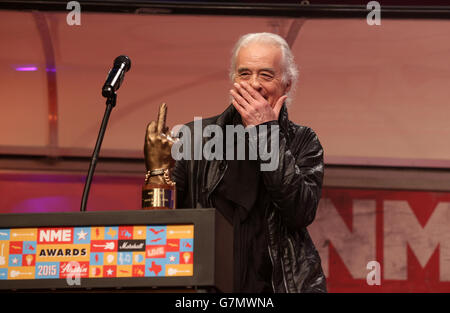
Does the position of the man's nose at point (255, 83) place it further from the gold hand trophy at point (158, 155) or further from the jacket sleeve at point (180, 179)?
the gold hand trophy at point (158, 155)

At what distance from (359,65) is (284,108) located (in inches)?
76.8

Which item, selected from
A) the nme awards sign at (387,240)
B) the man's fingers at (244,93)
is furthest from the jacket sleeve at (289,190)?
the nme awards sign at (387,240)

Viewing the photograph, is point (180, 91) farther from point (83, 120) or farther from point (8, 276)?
point (8, 276)

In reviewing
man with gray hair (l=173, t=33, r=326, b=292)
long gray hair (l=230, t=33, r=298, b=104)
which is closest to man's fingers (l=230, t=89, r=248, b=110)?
man with gray hair (l=173, t=33, r=326, b=292)

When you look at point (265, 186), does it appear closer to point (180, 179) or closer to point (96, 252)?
point (180, 179)

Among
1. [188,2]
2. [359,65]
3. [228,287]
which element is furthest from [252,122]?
[359,65]

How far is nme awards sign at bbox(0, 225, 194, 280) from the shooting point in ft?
6.92

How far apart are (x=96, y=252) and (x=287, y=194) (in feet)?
2.14

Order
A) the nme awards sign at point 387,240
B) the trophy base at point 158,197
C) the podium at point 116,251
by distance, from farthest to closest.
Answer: the nme awards sign at point 387,240 → the trophy base at point 158,197 → the podium at point 116,251

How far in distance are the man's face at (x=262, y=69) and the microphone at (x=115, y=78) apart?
1.41ft

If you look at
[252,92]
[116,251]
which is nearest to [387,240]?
Answer: [252,92]

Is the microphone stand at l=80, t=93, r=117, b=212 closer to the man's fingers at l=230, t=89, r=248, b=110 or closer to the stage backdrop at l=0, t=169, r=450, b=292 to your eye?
the man's fingers at l=230, t=89, r=248, b=110

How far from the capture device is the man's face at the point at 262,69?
293 cm

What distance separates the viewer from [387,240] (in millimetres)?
4809
